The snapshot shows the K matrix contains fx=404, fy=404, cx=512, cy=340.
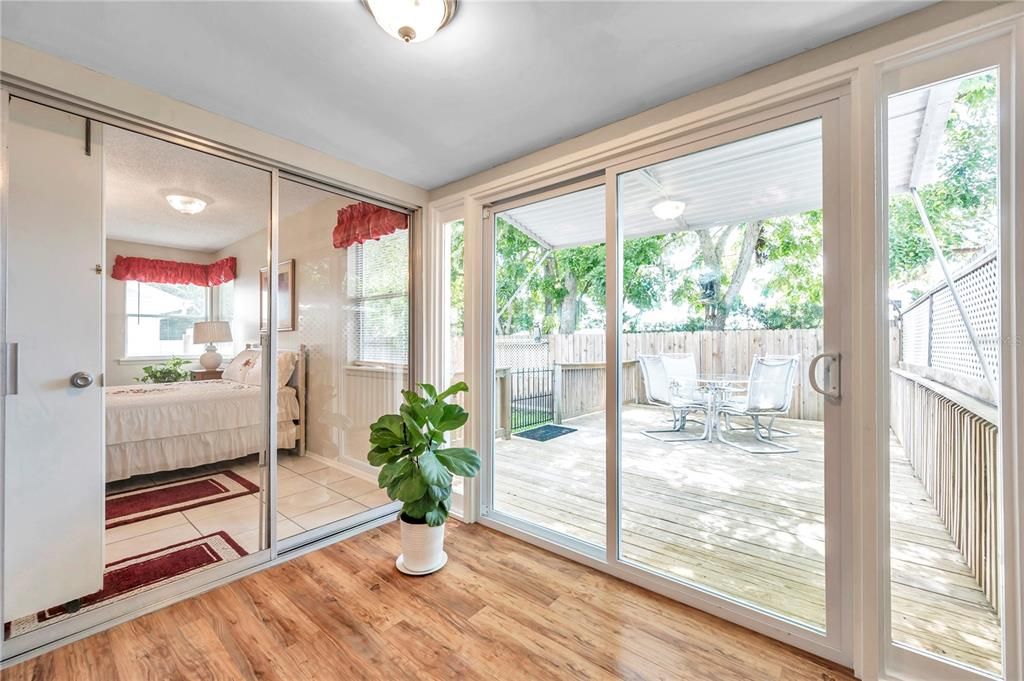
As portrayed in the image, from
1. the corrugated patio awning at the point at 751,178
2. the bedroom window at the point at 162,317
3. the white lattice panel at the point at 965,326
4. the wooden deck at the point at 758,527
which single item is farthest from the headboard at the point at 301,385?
the white lattice panel at the point at 965,326

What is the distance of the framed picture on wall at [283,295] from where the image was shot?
225cm

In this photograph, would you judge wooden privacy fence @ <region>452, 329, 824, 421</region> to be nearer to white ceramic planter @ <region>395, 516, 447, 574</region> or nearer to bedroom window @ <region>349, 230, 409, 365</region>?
bedroom window @ <region>349, 230, 409, 365</region>

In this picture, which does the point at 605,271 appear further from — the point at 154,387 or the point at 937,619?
the point at 154,387

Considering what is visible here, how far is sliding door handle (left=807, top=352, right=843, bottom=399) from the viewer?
157cm

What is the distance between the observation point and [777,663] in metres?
1.51

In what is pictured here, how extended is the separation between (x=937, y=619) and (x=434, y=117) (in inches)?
115

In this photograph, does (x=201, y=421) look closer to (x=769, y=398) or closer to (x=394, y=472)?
(x=394, y=472)

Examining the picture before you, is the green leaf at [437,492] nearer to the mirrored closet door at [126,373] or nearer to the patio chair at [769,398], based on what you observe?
the mirrored closet door at [126,373]

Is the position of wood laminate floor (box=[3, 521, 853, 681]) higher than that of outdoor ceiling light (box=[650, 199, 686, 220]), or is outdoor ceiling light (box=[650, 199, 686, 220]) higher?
outdoor ceiling light (box=[650, 199, 686, 220])

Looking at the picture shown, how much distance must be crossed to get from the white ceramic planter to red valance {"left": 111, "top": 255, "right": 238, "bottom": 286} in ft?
5.44

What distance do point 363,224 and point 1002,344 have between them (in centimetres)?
317

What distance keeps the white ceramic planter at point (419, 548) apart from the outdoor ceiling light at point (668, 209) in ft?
6.59

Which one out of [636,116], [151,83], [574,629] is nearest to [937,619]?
[574,629]

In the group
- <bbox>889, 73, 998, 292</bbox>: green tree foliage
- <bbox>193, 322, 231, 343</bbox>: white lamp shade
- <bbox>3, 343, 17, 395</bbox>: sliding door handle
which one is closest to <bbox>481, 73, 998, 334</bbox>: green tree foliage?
<bbox>889, 73, 998, 292</bbox>: green tree foliage
